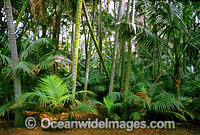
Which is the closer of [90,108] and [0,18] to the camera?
[90,108]

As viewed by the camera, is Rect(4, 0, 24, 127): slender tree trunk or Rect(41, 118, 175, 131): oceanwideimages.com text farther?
Rect(41, 118, 175, 131): oceanwideimages.com text

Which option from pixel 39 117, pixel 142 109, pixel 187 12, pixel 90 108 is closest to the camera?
pixel 90 108

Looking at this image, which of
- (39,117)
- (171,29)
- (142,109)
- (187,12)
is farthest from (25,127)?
(187,12)

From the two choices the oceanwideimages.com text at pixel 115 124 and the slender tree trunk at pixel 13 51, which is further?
the oceanwideimages.com text at pixel 115 124

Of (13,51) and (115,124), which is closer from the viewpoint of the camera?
(13,51)

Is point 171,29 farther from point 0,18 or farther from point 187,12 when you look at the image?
point 0,18

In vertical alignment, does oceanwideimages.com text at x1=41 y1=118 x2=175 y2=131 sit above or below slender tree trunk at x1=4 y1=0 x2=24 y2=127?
below

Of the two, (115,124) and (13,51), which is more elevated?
(13,51)

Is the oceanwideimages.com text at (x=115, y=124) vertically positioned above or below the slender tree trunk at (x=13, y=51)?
below

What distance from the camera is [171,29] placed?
355 cm

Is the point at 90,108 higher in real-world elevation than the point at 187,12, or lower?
lower

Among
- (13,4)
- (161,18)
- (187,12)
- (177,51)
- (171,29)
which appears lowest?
(177,51)

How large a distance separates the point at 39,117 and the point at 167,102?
131 inches

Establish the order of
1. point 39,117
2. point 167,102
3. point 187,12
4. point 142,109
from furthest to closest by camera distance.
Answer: point 187,12
point 39,117
point 142,109
point 167,102
